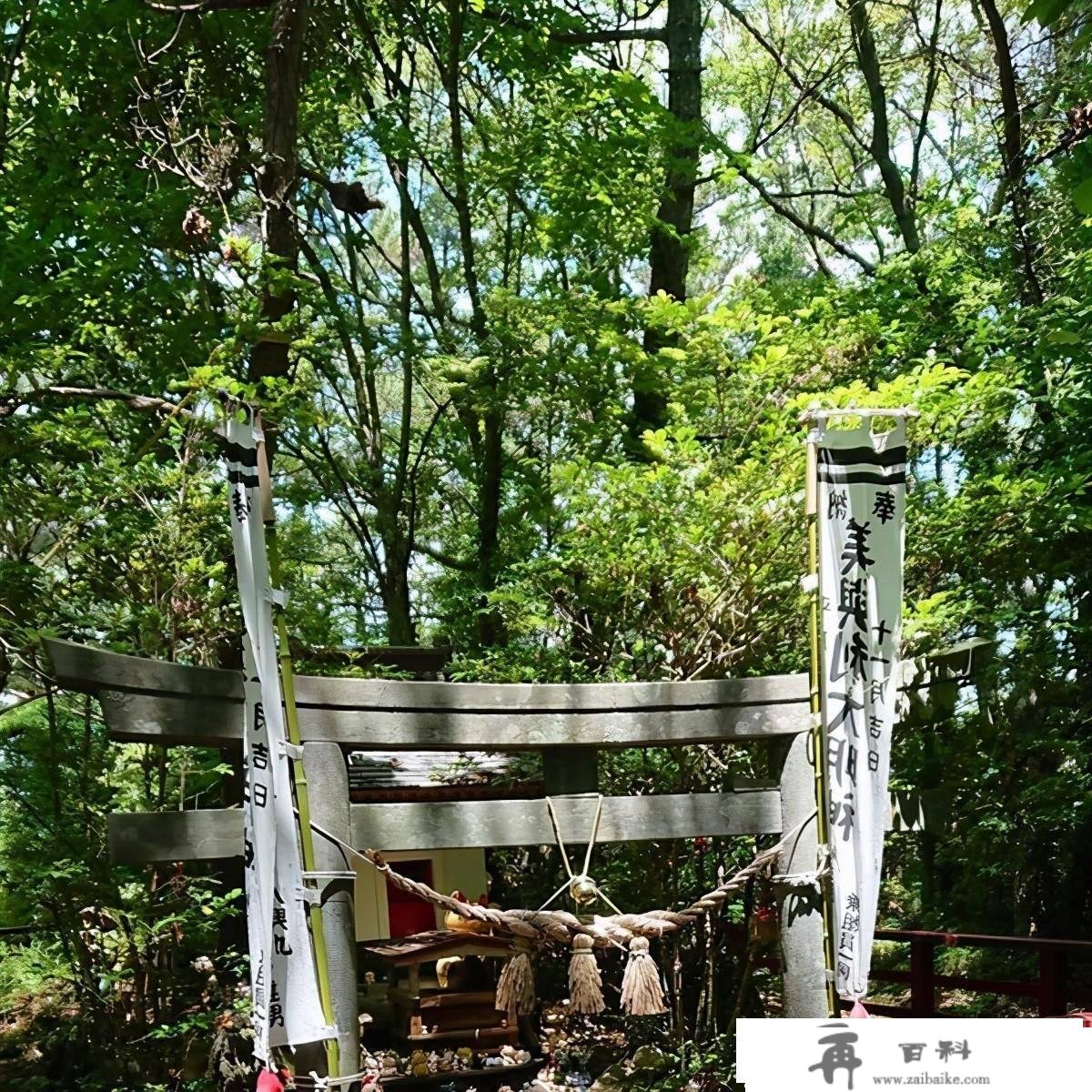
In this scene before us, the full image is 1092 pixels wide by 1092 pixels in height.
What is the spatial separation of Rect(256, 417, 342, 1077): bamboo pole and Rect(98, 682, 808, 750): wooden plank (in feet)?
0.69

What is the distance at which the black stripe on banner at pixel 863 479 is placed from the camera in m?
4.73

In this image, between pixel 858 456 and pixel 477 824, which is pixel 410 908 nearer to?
pixel 477 824

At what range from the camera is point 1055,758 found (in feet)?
28.8

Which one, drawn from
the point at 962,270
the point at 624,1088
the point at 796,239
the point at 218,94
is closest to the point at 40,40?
the point at 218,94

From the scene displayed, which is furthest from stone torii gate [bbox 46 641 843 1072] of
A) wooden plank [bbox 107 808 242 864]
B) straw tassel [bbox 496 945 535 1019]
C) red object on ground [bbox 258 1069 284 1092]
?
straw tassel [bbox 496 945 535 1019]

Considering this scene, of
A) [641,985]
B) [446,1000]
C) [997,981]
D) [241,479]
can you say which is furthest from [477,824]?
[997,981]

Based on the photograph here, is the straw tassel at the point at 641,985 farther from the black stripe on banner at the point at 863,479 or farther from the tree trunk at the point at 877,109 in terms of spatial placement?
the tree trunk at the point at 877,109

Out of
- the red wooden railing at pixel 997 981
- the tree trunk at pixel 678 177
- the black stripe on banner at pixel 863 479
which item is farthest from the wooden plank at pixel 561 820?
the tree trunk at pixel 678 177

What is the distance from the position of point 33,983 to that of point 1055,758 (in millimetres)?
8297

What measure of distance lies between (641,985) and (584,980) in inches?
10.2

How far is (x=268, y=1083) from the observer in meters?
3.80

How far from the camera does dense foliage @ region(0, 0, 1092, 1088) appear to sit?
21.5 ft

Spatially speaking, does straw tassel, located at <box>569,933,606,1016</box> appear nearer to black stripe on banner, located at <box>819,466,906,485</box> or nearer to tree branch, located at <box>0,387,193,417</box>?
black stripe on banner, located at <box>819,466,906,485</box>

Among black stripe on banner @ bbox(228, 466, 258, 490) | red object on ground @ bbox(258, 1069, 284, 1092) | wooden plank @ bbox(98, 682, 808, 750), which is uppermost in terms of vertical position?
black stripe on banner @ bbox(228, 466, 258, 490)
